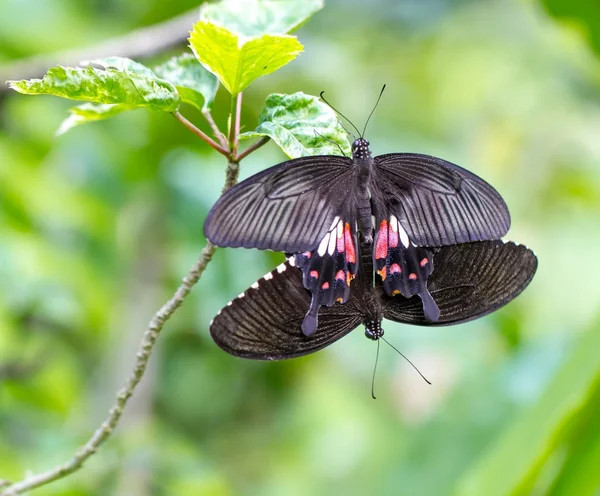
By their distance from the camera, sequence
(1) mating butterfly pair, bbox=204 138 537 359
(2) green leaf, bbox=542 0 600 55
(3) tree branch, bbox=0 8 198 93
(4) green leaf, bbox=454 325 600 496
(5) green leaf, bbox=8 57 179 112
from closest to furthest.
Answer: (5) green leaf, bbox=8 57 179 112, (1) mating butterfly pair, bbox=204 138 537 359, (4) green leaf, bbox=454 325 600 496, (3) tree branch, bbox=0 8 198 93, (2) green leaf, bbox=542 0 600 55

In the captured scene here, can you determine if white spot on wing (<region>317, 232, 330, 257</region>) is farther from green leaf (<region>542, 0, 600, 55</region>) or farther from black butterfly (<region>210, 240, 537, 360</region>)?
green leaf (<region>542, 0, 600, 55</region>)

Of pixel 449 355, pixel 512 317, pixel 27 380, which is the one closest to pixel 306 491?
pixel 449 355

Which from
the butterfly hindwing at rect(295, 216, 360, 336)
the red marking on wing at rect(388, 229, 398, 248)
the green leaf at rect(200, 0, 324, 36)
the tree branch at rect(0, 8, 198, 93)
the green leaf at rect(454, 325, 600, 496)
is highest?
the green leaf at rect(200, 0, 324, 36)

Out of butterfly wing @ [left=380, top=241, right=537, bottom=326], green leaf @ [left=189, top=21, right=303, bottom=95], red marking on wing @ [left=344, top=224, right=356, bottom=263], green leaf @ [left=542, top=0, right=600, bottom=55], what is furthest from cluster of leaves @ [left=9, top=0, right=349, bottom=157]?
green leaf @ [left=542, top=0, right=600, bottom=55]

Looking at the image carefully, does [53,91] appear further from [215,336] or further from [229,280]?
[229,280]

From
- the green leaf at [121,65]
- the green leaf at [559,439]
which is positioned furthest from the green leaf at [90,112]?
the green leaf at [559,439]

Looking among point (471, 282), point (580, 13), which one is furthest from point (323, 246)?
point (580, 13)
